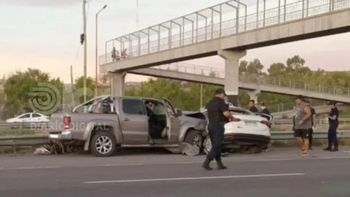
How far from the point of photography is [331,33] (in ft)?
124

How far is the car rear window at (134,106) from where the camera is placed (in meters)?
17.1

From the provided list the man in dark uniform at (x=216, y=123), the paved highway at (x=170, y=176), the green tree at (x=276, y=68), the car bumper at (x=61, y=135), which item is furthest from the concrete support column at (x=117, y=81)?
the man in dark uniform at (x=216, y=123)

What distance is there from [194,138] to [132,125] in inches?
73.0

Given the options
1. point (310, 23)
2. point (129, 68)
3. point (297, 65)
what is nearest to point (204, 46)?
point (310, 23)

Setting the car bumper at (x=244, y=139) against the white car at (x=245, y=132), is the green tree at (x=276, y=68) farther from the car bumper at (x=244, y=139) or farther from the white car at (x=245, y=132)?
the car bumper at (x=244, y=139)

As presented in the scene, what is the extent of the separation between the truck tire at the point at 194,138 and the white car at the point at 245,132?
0.53 ft

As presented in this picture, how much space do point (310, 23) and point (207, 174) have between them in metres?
27.1

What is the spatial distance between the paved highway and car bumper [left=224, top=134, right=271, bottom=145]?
73 cm

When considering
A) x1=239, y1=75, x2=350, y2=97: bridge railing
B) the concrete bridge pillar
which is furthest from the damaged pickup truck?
x1=239, y1=75, x2=350, y2=97: bridge railing

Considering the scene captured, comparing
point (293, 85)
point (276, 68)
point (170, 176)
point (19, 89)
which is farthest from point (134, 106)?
point (276, 68)

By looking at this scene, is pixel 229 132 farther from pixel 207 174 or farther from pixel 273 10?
pixel 273 10

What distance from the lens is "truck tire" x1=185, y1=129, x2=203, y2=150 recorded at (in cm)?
1742

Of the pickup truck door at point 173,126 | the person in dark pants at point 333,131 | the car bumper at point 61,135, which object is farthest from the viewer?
the person in dark pants at point 333,131

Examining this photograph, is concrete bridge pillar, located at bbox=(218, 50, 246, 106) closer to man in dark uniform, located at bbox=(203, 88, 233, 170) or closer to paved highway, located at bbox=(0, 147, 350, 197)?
paved highway, located at bbox=(0, 147, 350, 197)
